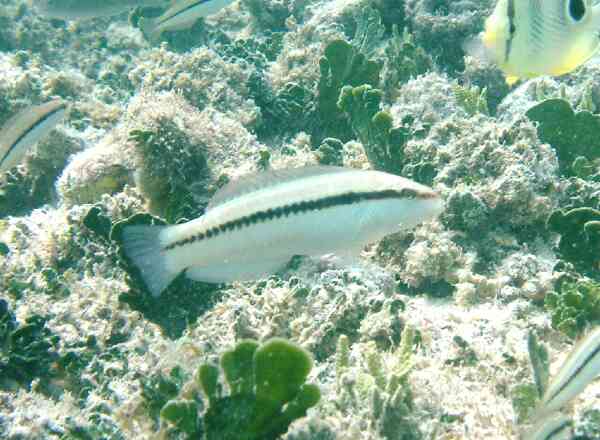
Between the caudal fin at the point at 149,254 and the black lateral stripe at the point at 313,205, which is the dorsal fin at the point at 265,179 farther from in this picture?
the caudal fin at the point at 149,254

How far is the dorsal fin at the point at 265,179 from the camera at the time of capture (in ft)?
7.73

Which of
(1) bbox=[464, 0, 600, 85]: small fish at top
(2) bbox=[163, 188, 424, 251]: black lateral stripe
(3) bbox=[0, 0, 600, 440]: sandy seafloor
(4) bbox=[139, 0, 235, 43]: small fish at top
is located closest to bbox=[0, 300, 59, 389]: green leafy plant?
(3) bbox=[0, 0, 600, 440]: sandy seafloor

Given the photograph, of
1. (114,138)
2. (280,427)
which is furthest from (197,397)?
(114,138)

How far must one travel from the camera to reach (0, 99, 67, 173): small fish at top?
187 inches

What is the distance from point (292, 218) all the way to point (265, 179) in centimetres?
25

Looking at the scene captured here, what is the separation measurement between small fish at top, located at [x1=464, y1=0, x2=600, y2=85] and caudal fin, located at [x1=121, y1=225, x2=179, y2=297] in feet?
8.31

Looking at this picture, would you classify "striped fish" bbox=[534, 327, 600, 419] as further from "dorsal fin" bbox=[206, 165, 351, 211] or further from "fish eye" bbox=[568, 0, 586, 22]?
"fish eye" bbox=[568, 0, 586, 22]

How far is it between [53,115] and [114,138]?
69cm

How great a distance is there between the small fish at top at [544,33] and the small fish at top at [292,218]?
59.1 inches

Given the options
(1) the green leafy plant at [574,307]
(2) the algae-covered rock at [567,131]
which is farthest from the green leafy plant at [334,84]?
(1) the green leafy plant at [574,307]

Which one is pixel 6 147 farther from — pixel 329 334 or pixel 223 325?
pixel 329 334

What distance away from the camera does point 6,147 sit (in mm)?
4785

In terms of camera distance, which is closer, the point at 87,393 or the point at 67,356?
the point at 87,393

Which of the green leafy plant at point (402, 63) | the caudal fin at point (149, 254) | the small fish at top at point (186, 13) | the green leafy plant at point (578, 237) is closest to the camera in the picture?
the caudal fin at point (149, 254)
